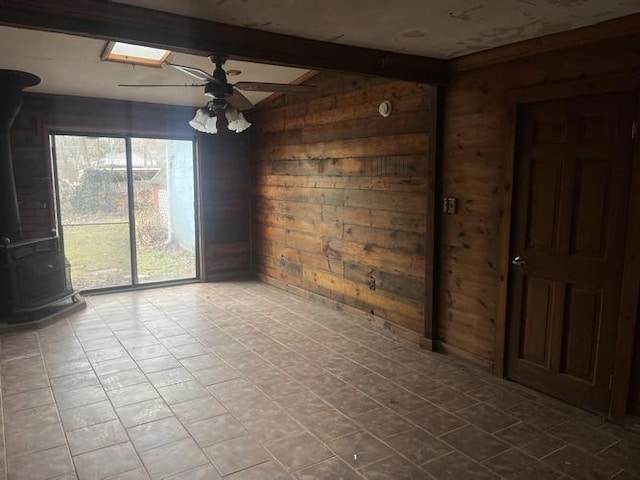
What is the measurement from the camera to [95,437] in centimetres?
262

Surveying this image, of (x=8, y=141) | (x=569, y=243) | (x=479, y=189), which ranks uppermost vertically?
(x=8, y=141)

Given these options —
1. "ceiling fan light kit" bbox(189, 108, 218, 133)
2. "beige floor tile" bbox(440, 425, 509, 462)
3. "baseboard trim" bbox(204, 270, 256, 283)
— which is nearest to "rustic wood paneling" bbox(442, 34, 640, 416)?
"beige floor tile" bbox(440, 425, 509, 462)

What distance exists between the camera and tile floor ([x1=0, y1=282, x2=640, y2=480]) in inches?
93.6

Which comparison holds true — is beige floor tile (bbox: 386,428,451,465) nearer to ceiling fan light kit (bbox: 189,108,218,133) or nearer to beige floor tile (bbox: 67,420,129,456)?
beige floor tile (bbox: 67,420,129,456)

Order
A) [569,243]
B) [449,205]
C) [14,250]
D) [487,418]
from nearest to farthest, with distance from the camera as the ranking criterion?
[487,418] → [569,243] → [449,205] → [14,250]

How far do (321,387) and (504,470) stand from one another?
1.32 metres

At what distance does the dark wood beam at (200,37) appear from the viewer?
7.43 ft

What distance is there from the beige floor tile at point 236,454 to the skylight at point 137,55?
3.43 metres

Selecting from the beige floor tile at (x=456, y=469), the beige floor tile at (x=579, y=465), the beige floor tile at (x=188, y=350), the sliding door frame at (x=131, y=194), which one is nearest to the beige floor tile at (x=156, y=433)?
the beige floor tile at (x=188, y=350)

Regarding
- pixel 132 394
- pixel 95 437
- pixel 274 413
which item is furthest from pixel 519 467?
pixel 132 394

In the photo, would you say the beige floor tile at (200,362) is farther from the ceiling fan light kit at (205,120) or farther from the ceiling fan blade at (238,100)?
the ceiling fan blade at (238,100)

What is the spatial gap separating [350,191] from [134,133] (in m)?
3.05

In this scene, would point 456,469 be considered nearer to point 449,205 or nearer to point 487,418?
point 487,418

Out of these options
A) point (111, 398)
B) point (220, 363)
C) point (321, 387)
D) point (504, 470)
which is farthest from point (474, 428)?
point (111, 398)
